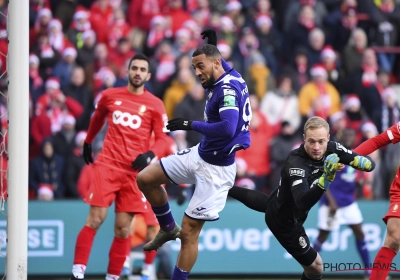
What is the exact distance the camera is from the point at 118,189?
9.76 m

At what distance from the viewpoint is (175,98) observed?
14508 millimetres

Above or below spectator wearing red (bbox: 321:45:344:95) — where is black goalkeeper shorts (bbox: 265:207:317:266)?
below

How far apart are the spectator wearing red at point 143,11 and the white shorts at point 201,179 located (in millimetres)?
7842

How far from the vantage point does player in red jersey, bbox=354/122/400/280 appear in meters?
8.22

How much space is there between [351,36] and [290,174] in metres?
8.96

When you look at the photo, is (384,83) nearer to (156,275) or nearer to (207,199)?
(156,275)

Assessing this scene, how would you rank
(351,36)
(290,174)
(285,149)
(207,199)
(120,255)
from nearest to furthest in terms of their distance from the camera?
(290,174), (207,199), (120,255), (285,149), (351,36)

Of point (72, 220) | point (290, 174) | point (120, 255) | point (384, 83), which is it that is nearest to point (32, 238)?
point (72, 220)

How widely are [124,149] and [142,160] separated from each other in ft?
1.38

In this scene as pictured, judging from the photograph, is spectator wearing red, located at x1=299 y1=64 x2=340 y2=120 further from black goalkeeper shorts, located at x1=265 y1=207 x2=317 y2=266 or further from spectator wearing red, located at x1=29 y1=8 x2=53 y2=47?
black goalkeeper shorts, located at x1=265 y1=207 x2=317 y2=266

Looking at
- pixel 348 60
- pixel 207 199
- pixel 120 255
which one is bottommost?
pixel 120 255

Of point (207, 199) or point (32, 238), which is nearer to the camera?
point (207, 199)

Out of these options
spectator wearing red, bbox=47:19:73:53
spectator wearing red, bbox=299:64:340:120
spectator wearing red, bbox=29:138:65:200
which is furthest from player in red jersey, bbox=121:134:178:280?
spectator wearing red, bbox=47:19:73:53

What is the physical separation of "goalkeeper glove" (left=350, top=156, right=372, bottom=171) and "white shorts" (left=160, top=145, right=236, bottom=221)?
Result: 4.89 feet
